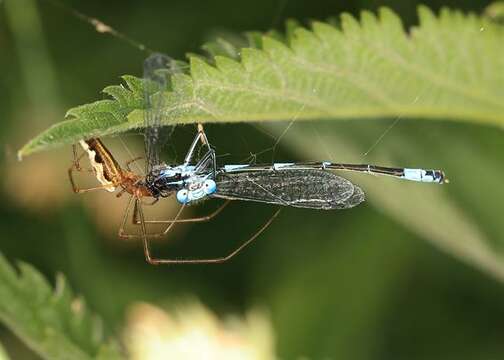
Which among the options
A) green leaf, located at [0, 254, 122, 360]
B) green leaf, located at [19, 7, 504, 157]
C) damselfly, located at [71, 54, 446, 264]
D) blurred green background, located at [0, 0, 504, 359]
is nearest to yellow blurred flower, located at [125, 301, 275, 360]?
blurred green background, located at [0, 0, 504, 359]

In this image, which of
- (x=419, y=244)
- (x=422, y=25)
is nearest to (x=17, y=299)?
(x=422, y=25)

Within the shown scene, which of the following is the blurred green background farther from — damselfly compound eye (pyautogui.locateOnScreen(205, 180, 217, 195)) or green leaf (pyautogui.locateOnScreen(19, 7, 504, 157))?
damselfly compound eye (pyautogui.locateOnScreen(205, 180, 217, 195))

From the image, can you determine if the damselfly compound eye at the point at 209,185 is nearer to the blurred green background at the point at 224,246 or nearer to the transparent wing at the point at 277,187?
the transparent wing at the point at 277,187

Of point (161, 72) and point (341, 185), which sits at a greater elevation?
point (161, 72)

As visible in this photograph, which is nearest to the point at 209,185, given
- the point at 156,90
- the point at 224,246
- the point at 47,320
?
the point at 156,90

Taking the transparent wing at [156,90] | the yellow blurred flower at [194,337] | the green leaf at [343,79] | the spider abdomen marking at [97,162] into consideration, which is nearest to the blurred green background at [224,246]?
the yellow blurred flower at [194,337]

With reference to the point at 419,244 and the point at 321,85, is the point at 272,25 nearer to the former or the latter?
the point at 419,244
